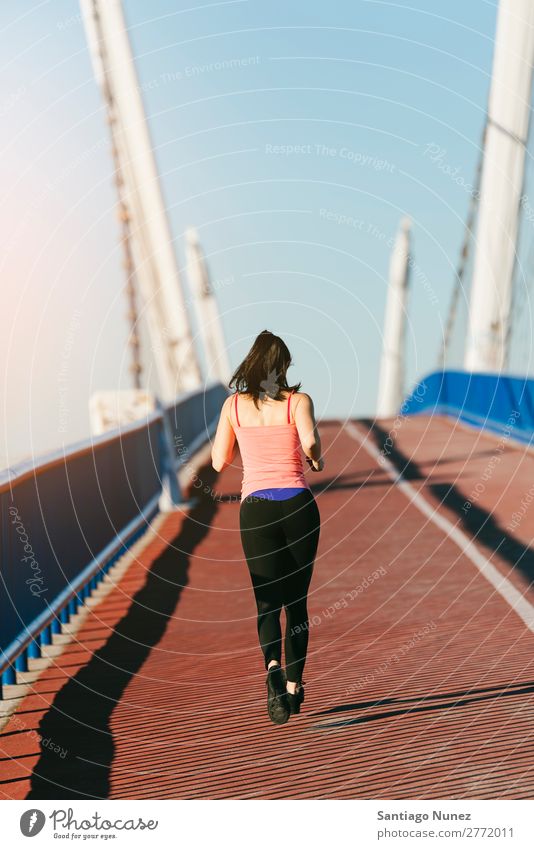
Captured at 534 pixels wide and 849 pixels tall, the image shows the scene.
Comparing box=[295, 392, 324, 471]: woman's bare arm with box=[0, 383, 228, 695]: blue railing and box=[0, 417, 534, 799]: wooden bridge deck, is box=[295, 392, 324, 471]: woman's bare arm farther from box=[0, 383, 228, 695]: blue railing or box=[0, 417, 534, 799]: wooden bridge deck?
box=[0, 383, 228, 695]: blue railing

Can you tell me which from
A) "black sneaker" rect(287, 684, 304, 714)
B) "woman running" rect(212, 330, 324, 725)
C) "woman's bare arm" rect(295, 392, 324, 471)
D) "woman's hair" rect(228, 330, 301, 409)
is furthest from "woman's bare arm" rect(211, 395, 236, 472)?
"black sneaker" rect(287, 684, 304, 714)

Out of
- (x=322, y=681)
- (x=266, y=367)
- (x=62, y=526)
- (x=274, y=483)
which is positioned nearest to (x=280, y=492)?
(x=274, y=483)

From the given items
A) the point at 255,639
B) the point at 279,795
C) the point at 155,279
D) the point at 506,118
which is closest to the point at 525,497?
the point at 255,639

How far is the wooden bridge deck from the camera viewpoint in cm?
662

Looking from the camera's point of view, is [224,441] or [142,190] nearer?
[224,441]

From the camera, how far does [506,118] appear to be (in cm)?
2530

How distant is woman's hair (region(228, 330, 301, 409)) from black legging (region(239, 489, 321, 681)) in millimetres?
511

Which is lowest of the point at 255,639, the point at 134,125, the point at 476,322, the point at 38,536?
the point at 255,639

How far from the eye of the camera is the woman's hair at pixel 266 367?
268 inches

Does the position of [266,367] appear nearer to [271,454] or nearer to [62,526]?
[271,454]

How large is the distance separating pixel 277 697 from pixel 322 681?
125 cm

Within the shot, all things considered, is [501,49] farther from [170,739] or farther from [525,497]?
[170,739]

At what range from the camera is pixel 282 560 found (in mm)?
7172

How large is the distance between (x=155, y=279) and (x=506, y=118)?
8.07 meters
